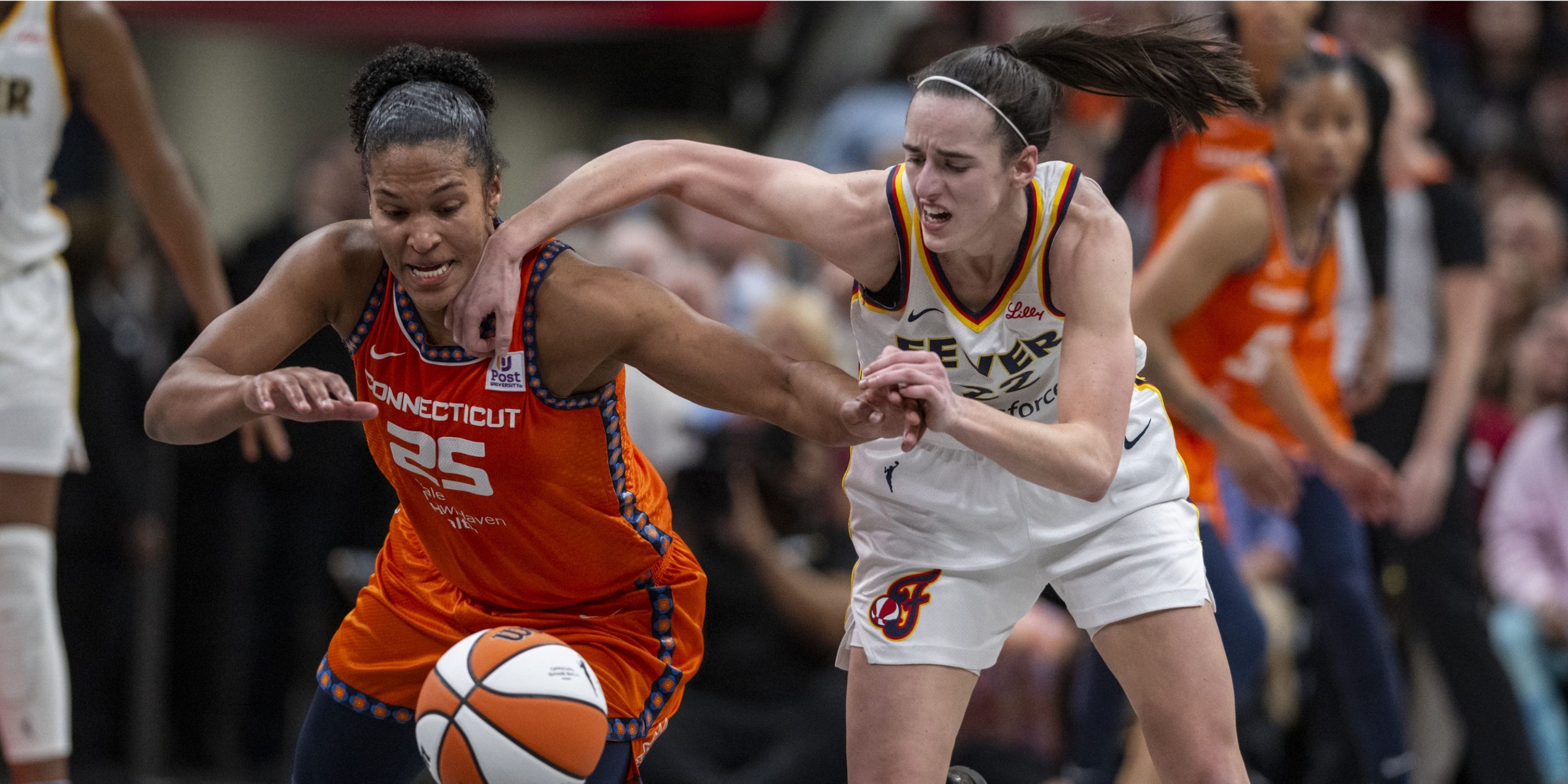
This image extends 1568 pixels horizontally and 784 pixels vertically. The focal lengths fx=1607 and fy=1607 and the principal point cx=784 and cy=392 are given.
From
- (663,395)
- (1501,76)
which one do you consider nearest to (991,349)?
(663,395)

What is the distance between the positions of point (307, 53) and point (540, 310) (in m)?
7.57

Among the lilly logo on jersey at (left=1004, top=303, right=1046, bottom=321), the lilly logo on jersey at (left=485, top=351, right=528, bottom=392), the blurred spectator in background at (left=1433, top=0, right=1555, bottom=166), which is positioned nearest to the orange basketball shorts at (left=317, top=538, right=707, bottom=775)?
the lilly logo on jersey at (left=485, top=351, right=528, bottom=392)

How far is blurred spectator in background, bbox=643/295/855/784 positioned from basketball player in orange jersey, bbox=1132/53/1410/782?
176 cm

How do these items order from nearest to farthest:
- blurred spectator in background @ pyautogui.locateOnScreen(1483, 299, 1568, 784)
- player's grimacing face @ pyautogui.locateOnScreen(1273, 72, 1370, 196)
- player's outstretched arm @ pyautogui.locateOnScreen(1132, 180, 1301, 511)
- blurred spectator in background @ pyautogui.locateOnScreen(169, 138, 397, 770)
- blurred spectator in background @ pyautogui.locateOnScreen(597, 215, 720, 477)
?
player's outstretched arm @ pyautogui.locateOnScreen(1132, 180, 1301, 511) < player's grimacing face @ pyautogui.locateOnScreen(1273, 72, 1370, 196) < blurred spectator in background @ pyautogui.locateOnScreen(1483, 299, 1568, 784) < blurred spectator in background @ pyautogui.locateOnScreen(597, 215, 720, 477) < blurred spectator in background @ pyautogui.locateOnScreen(169, 138, 397, 770)

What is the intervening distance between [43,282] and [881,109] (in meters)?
5.07

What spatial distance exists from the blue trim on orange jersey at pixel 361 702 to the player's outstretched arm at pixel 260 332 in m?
0.56

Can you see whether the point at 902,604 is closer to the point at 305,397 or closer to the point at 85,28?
the point at 305,397

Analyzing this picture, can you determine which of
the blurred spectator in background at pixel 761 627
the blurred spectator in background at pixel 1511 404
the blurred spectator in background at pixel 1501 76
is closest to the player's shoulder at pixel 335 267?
the blurred spectator in background at pixel 761 627

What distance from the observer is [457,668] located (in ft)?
9.61

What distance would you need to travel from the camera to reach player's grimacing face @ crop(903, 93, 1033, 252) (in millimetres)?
3000

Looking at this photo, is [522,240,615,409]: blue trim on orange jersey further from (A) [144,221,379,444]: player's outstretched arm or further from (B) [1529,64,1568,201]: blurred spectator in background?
(B) [1529,64,1568,201]: blurred spectator in background

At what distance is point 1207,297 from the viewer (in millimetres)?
4426

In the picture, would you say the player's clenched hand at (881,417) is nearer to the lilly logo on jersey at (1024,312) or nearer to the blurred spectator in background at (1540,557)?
the lilly logo on jersey at (1024,312)

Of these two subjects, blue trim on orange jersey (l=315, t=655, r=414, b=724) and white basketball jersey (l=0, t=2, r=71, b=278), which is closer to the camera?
blue trim on orange jersey (l=315, t=655, r=414, b=724)
